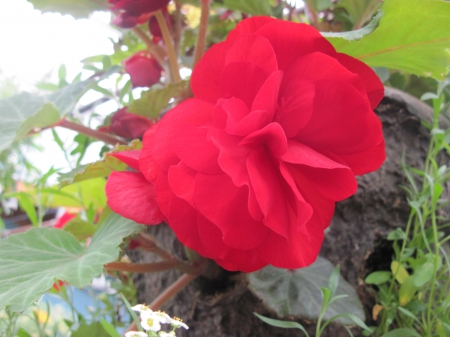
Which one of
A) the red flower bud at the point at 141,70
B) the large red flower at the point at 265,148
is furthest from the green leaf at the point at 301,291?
the red flower bud at the point at 141,70

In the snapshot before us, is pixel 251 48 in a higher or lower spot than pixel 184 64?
higher

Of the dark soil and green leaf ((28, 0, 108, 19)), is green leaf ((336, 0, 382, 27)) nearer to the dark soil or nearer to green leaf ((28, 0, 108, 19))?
the dark soil

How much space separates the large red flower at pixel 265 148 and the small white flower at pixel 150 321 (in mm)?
73

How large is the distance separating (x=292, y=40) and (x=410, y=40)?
13 centimetres

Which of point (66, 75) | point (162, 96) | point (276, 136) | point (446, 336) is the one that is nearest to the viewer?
point (276, 136)

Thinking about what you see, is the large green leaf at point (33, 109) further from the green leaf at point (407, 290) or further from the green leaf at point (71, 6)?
the green leaf at point (407, 290)

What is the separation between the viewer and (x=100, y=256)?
0.33 m

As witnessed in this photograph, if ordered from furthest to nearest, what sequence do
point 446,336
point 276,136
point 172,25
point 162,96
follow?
point 172,25
point 162,96
point 446,336
point 276,136

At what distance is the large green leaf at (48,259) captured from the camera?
307 mm

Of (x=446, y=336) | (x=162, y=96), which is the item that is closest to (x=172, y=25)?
(x=162, y=96)

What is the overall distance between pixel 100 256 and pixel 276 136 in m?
0.19

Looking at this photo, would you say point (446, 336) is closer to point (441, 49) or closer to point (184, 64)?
point (441, 49)

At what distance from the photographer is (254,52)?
0.92 feet

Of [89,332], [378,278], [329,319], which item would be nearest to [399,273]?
[378,278]
